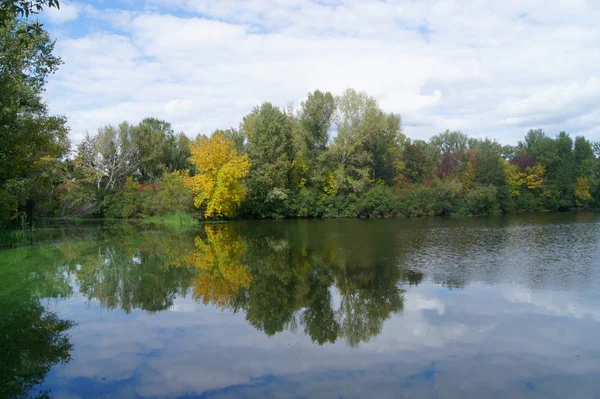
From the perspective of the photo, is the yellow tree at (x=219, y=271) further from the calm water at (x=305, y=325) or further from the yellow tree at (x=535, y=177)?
the yellow tree at (x=535, y=177)

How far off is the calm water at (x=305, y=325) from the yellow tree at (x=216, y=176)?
17.8 m

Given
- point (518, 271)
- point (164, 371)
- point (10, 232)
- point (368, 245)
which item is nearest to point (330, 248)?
point (368, 245)

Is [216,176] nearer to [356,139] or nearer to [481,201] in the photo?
[356,139]

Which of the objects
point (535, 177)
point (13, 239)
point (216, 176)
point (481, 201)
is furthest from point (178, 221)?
point (535, 177)

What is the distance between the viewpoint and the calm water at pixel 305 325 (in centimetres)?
618

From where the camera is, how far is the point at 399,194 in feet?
143

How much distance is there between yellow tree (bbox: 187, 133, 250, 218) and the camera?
3472 cm

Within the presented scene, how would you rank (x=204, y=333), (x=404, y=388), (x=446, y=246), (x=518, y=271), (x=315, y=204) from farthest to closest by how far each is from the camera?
(x=315, y=204)
(x=446, y=246)
(x=518, y=271)
(x=204, y=333)
(x=404, y=388)

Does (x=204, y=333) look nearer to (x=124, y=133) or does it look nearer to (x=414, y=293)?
(x=414, y=293)

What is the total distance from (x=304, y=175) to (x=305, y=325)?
36.2 meters

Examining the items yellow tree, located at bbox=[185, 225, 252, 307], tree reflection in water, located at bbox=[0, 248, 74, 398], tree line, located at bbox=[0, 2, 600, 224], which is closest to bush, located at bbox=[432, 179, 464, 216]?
tree line, located at bbox=[0, 2, 600, 224]

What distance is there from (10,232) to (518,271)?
74.2ft

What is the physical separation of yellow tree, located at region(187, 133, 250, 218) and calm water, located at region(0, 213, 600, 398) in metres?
17.8

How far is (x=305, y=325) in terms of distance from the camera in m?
8.83
